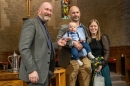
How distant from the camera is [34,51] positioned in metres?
2.14

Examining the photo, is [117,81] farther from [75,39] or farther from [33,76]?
[33,76]

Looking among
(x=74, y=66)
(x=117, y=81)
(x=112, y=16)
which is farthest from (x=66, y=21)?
(x=74, y=66)

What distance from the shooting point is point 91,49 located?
122 inches

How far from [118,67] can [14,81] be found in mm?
3800

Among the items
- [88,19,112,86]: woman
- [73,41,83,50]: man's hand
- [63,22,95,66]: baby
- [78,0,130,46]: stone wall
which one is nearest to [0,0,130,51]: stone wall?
[78,0,130,46]: stone wall

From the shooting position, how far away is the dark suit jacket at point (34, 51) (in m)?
2.03

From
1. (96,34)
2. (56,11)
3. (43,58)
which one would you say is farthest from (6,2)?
(43,58)

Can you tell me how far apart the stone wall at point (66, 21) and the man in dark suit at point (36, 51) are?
17.4 feet

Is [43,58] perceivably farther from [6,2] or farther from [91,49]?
[6,2]

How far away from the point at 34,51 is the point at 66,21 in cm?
671

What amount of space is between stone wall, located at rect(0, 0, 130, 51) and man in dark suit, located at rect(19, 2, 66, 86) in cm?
530

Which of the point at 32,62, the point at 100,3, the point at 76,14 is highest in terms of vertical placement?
the point at 100,3

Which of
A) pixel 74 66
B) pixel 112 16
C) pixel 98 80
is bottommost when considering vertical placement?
pixel 98 80

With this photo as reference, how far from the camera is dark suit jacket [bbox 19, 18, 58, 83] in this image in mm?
2029
